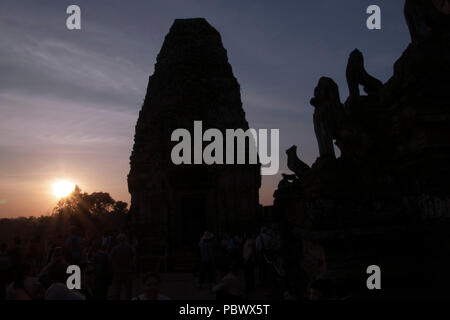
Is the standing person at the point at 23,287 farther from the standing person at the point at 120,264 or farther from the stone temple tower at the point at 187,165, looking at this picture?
the stone temple tower at the point at 187,165

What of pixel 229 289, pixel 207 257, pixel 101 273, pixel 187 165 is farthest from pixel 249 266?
Answer: pixel 187 165

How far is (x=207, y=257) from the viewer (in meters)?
11.6

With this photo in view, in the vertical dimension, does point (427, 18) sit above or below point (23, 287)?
above

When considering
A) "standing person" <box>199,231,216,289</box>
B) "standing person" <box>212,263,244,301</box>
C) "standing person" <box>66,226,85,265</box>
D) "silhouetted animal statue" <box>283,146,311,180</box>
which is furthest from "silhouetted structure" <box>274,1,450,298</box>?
"standing person" <box>199,231,216,289</box>

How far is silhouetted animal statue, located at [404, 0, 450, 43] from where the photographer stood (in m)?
5.09

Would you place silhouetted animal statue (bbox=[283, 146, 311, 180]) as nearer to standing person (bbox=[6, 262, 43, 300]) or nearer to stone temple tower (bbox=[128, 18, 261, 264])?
standing person (bbox=[6, 262, 43, 300])

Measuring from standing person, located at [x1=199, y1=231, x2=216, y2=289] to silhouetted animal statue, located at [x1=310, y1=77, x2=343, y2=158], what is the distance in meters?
6.44

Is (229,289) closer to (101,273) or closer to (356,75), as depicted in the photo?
(101,273)

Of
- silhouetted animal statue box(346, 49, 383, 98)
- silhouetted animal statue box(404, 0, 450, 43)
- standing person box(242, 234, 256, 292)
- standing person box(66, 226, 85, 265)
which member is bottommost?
standing person box(242, 234, 256, 292)

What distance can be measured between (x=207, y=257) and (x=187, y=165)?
26.0 feet

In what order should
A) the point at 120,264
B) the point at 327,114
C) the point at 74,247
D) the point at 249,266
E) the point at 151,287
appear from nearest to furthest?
the point at 151,287 → the point at 327,114 → the point at 74,247 → the point at 120,264 → the point at 249,266

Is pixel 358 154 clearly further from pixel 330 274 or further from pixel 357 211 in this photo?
pixel 330 274

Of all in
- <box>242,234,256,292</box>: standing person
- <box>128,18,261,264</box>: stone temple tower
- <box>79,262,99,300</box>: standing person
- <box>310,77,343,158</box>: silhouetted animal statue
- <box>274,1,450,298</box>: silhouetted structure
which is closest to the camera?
<box>274,1,450,298</box>: silhouetted structure

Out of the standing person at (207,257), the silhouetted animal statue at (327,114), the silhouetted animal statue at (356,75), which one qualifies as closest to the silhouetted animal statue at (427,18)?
the silhouetted animal statue at (356,75)
